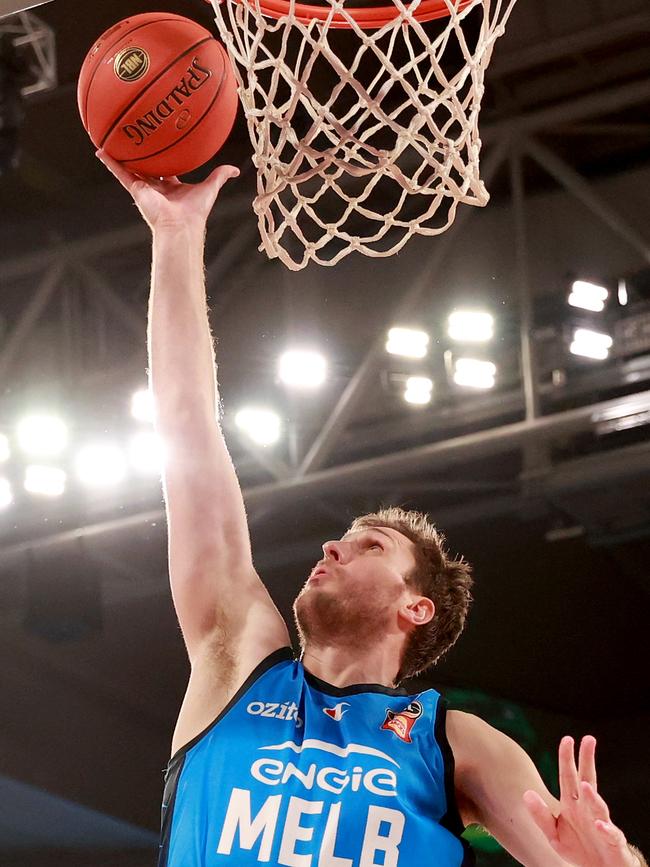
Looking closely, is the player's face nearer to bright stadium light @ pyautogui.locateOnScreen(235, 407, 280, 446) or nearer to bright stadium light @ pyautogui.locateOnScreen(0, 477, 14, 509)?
bright stadium light @ pyautogui.locateOnScreen(235, 407, 280, 446)

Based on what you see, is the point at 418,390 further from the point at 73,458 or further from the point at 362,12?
the point at 362,12

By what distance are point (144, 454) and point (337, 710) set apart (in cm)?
304

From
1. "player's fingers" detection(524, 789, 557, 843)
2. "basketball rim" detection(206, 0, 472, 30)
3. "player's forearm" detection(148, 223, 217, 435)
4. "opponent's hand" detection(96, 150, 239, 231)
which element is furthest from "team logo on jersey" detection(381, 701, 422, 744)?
"basketball rim" detection(206, 0, 472, 30)

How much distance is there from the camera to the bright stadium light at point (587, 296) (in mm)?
4367

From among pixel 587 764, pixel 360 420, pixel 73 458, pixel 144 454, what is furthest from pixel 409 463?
pixel 587 764

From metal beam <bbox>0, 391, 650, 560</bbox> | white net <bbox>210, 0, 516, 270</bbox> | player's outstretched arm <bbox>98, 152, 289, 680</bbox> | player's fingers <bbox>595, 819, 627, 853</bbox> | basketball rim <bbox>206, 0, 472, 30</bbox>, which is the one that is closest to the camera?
player's fingers <bbox>595, 819, 627, 853</bbox>

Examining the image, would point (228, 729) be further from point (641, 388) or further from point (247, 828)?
point (641, 388)

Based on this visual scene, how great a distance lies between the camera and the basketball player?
1741 millimetres

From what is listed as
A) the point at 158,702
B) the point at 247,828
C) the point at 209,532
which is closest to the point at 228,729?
the point at 247,828

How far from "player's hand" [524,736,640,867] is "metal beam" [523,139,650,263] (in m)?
3.02

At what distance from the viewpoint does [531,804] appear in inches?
60.6

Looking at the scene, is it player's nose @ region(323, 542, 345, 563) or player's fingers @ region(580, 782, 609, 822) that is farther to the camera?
player's nose @ region(323, 542, 345, 563)

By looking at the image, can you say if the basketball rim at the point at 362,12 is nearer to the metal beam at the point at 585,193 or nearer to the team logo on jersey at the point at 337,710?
the team logo on jersey at the point at 337,710

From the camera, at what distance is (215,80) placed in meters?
2.39
